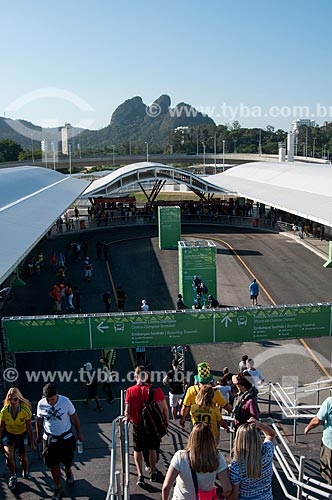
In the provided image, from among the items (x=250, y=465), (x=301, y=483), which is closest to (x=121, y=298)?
(x=301, y=483)

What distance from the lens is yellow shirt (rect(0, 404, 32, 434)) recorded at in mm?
6398

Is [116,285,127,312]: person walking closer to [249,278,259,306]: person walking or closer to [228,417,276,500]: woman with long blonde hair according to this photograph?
[249,278,259,306]: person walking

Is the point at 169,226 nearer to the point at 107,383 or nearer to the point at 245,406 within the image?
the point at 107,383

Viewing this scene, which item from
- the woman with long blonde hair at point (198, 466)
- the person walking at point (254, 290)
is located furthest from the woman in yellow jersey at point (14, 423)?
the person walking at point (254, 290)

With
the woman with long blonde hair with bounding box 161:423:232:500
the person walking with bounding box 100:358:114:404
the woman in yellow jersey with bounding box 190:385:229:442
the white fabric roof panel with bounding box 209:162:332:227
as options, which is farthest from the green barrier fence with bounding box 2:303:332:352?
the white fabric roof panel with bounding box 209:162:332:227

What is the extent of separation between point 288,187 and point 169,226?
451 inches

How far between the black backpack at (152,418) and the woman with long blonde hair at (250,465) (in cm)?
193

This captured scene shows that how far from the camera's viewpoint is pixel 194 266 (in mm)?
19156

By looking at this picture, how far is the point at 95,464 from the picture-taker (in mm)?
7402

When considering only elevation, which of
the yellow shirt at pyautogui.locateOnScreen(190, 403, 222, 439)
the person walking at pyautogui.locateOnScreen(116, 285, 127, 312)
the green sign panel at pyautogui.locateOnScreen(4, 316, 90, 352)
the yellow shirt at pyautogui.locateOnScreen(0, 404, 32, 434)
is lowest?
the person walking at pyautogui.locateOnScreen(116, 285, 127, 312)

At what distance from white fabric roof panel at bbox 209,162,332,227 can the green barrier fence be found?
1084cm

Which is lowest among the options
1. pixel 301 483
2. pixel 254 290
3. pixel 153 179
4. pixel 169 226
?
pixel 254 290

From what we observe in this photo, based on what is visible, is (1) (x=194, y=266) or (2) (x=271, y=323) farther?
(1) (x=194, y=266)

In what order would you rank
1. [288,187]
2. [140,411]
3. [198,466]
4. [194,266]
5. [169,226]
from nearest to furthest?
[198,466]
[140,411]
[194,266]
[169,226]
[288,187]
